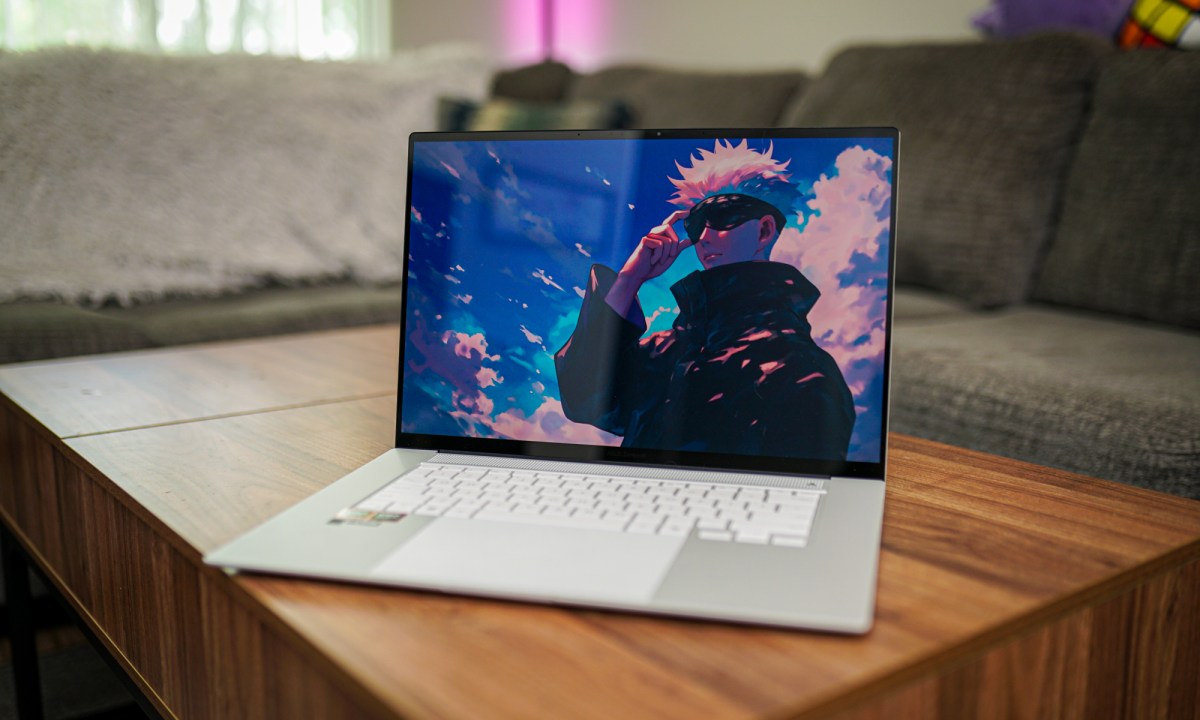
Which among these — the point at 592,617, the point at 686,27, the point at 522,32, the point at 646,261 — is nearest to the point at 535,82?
the point at 686,27

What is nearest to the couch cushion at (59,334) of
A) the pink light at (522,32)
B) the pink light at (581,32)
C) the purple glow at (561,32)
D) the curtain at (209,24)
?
the curtain at (209,24)

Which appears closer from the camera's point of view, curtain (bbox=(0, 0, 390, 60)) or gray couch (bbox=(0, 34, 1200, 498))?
gray couch (bbox=(0, 34, 1200, 498))

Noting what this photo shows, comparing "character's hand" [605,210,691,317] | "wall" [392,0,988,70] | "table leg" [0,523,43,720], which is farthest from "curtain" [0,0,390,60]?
"character's hand" [605,210,691,317]

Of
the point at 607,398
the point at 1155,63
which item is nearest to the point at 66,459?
the point at 607,398

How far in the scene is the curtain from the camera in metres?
3.38

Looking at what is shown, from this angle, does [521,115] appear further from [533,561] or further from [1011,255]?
[533,561]

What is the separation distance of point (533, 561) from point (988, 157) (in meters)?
1.41

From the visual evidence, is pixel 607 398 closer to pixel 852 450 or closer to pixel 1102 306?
pixel 852 450

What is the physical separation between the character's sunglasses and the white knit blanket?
4.55ft

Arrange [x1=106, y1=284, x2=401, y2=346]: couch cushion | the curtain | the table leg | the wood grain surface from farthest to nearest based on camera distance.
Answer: the curtain → [x1=106, y1=284, x2=401, y2=346]: couch cushion → the table leg → the wood grain surface

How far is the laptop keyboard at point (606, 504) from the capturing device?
56cm

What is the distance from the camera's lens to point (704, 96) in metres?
2.28

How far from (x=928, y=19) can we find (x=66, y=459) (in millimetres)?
2147

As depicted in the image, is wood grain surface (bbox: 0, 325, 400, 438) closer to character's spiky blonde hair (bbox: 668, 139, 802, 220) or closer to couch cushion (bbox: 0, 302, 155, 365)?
couch cushion (bbox: 0, 302, 155, 365)
